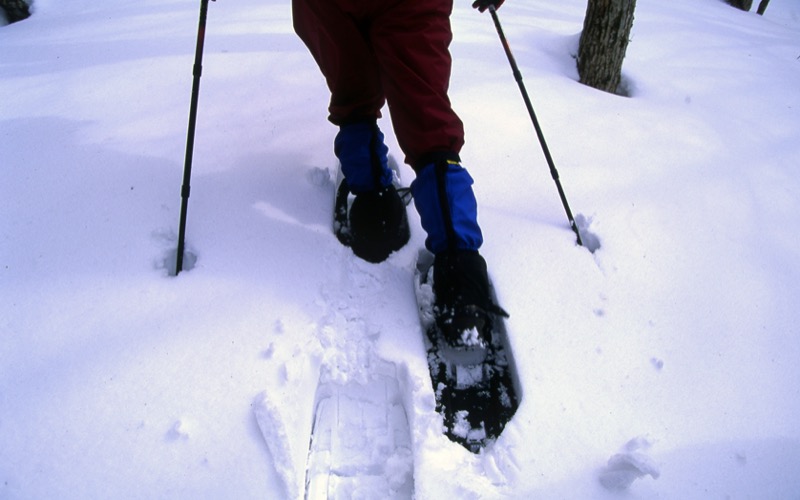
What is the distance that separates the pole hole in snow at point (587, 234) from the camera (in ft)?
6.00

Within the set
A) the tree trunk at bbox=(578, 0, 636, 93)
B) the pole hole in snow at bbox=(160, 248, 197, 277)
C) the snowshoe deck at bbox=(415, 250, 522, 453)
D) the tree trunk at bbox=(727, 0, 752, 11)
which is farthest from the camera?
the tree trunk at bbox=(727, 0, 752, 11)

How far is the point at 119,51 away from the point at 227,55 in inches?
29.4

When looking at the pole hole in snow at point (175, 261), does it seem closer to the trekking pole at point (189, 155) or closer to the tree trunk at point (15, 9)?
the trekking pole at point (189, 155)

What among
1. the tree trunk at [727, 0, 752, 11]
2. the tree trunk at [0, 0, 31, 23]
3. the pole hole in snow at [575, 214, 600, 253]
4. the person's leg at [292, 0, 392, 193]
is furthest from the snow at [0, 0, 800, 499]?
the tree trunk at [727, 0, 752, 11]

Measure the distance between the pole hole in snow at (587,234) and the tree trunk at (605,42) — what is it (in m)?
1.57

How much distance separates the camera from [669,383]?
142 cm

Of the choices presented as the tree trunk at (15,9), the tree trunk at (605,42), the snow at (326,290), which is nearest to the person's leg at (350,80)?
the snow at (326,290)

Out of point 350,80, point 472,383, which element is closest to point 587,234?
point 472,383

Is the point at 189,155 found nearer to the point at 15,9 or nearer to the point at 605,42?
the point at 605,42

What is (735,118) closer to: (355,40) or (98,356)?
(355,40)

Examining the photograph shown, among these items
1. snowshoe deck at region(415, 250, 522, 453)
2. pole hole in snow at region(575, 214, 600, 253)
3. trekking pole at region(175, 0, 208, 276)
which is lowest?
snowshoe deck at region(415, 250, 522, 453)

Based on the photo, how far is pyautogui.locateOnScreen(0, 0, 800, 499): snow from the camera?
1200mm

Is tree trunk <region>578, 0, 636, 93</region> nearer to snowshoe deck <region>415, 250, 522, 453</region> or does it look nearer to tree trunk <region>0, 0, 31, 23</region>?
snowshoe deck <region>415, 250, 522, 453</region>

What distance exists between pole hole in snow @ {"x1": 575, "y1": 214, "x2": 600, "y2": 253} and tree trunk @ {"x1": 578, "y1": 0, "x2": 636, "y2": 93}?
157 centimetres
